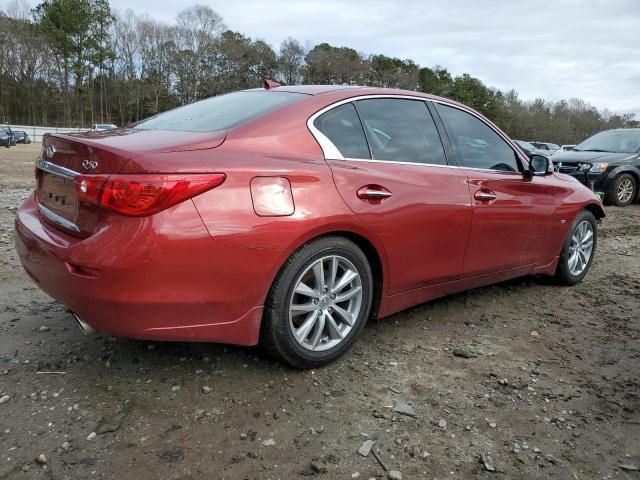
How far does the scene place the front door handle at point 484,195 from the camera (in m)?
3.61

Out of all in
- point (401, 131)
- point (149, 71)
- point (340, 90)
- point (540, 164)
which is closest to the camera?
point (340, 90)

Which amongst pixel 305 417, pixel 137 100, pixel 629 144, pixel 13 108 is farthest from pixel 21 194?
pixel 137 100

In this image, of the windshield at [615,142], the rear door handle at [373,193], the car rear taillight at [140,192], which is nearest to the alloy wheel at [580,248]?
the rear door handle at [373,193]

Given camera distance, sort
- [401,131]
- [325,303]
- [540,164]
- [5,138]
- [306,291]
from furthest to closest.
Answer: [5,138], [540,164], [401,131], [325,303], [306,291]

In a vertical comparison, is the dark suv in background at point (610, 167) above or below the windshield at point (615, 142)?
below

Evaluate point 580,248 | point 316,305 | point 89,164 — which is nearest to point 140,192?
point 89,164

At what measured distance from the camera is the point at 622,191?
34.7ft

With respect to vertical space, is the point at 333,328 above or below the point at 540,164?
below

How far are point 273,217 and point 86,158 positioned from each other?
914 millimetres

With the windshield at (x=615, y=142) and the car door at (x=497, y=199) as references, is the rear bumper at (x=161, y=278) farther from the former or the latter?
the windshield at (x=615, y=142)

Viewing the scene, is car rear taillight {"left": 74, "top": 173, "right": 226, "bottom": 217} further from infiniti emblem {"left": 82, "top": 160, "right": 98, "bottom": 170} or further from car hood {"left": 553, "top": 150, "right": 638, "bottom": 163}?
car hood {"left": 553, "top": 150, "right": 638, "bottom": 163}

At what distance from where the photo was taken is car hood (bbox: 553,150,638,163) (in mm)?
10477

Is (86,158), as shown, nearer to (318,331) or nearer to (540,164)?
(318,331)

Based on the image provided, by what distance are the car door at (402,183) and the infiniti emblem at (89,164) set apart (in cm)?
115
